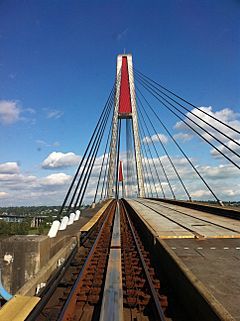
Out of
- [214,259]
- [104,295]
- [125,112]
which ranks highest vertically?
[125,112]

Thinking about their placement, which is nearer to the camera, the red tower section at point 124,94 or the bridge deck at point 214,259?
the bridge deck at point 214,259

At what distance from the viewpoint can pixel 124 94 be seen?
145 ft

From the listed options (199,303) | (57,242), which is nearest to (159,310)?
(199,303)

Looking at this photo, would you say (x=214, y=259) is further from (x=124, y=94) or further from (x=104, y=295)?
(x=124, y=94)

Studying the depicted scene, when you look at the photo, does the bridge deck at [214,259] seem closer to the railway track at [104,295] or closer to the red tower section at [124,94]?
the railway track at [104,295]

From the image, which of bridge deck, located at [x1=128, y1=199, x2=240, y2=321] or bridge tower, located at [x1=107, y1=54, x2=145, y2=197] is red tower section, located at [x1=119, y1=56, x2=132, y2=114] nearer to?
bridge tower, located at [x1=107, y1=54, x2=145, y2=197]

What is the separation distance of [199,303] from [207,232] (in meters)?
5.89

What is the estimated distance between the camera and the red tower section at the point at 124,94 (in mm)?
42344

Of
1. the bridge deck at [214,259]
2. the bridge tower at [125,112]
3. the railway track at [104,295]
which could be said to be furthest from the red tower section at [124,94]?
the railway track at [104,295]

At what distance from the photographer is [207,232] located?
939 cm

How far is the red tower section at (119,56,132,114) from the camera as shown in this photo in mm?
42344

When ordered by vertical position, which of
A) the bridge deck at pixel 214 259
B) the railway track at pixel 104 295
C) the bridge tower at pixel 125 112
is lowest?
the railway track at pixel 104 295

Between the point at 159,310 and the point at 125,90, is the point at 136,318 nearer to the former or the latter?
the point at 159,310

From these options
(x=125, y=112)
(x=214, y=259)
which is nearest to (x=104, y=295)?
(x=214, y=259)
